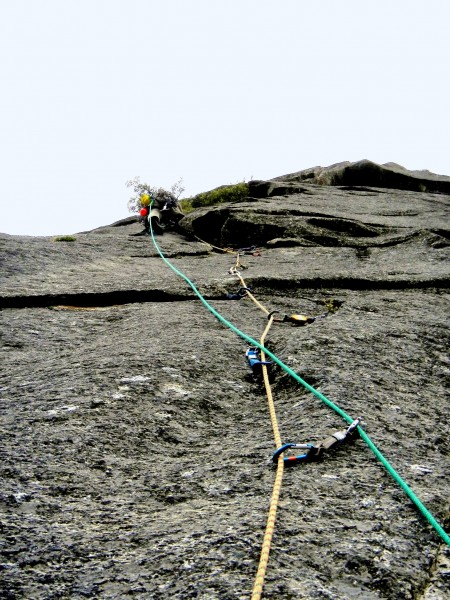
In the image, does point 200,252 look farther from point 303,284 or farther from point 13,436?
point 13,436

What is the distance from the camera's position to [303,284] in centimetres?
721

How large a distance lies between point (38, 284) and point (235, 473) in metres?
4.81

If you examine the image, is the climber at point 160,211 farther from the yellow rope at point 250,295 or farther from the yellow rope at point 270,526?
the yellow rope at point 270,526

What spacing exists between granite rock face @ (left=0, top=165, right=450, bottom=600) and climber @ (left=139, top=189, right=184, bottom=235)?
5.54 meters

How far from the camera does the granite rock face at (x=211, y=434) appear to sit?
7.07 feet

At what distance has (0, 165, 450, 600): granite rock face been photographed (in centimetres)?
215

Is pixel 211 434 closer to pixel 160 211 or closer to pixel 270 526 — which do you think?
pixel 270 526

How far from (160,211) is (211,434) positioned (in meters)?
10.8

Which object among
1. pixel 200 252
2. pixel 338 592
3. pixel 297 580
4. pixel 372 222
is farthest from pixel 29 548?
pixel 372 222

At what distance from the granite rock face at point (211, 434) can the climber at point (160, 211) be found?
5.54 meters

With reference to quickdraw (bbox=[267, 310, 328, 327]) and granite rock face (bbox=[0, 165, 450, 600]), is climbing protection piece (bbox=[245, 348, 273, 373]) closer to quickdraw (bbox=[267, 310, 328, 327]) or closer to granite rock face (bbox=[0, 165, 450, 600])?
granite rock face (bbox=[0, 165, 450, 600])

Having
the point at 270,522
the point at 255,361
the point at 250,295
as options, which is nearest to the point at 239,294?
the point at 250,295

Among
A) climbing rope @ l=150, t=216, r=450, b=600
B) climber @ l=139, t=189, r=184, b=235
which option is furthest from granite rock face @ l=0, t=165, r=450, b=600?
climber @ l=139, t=189, r=184, b=235

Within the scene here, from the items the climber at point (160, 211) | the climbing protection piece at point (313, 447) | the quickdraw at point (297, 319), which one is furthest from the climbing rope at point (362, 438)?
the climber at point (160, 211)
